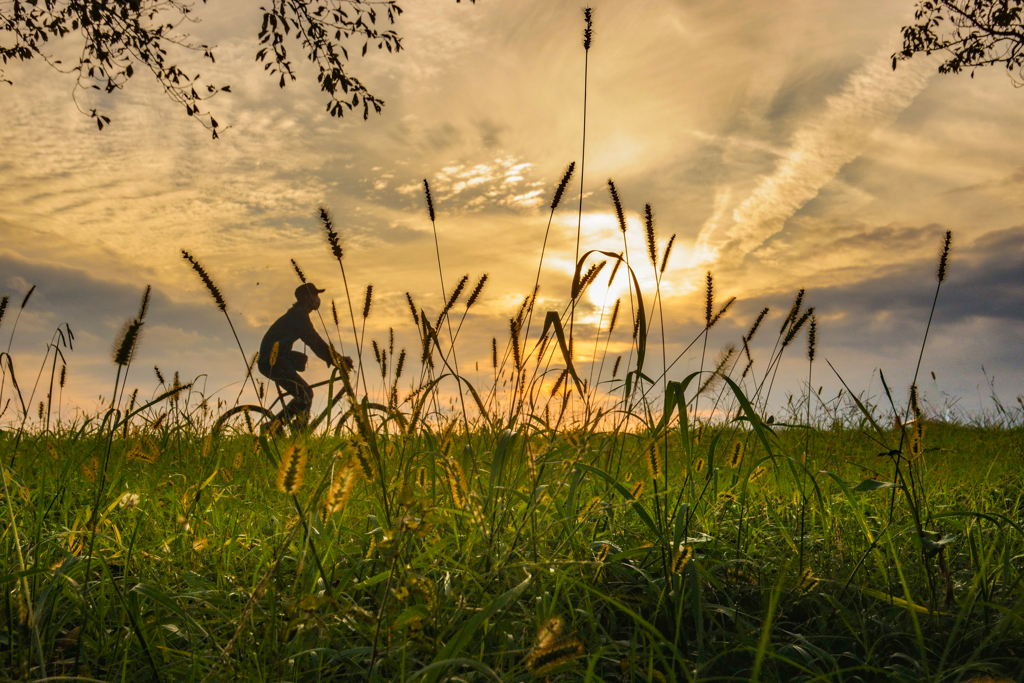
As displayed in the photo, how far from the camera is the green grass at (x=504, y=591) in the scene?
129 centimetres

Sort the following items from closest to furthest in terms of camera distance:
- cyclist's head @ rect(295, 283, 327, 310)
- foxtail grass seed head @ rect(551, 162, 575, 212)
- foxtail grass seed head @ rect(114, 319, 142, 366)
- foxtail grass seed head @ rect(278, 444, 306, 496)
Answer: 1. foxtail grass seed head @ rect(278, 444, 306, 496)
2. foxtail grass seed head @ rect(114, 319, 142, 366)
3. foxtail grass seed head @ rect(551, 162, 575, 212)
4. cyclist's head @ rect(295, 283, 327, 310)

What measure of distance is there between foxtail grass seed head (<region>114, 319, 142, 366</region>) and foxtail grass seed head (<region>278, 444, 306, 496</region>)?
934 millimetres

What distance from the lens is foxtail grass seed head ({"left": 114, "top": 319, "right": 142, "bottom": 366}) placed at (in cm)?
159

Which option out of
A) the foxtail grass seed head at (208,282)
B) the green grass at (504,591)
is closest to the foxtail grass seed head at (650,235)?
the green grass at (504,591)

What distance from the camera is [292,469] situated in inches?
Result: 36.2

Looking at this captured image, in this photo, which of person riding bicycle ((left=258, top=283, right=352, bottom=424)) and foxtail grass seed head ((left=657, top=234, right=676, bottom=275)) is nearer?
foxtail grass seed head ((left=657, top=234, right=676, bottom=275))

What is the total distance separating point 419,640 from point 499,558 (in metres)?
0.49

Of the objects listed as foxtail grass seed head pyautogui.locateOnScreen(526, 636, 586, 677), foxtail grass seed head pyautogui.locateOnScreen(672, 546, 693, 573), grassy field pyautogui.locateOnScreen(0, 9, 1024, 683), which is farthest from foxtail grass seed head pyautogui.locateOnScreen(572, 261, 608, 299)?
foxtail grass seed head pyautogui.locateOnScreen(526, 636, 586, 677)

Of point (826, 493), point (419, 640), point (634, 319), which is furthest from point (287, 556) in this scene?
point (826, 493)

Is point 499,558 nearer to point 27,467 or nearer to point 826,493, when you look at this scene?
point 826,493

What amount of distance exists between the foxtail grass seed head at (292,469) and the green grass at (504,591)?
0.47 ft

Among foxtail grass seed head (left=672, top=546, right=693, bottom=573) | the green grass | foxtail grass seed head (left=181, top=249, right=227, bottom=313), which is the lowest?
the green grass

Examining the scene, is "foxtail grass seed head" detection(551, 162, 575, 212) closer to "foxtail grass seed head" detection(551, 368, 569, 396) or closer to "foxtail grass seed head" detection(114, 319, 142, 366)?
"foxtail grass seed head" detection(551, 368, 569, 396)

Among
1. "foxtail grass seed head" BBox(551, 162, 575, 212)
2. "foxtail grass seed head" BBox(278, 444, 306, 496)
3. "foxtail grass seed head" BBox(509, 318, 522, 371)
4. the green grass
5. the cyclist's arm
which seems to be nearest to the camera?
"foxtail grass seed head" BBox(278, 444, 306, 496)
